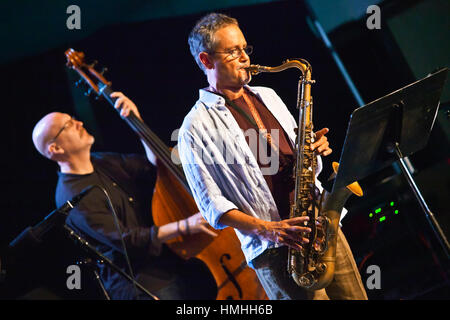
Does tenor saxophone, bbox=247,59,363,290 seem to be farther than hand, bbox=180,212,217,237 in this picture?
No

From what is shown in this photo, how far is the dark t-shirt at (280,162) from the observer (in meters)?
2.14

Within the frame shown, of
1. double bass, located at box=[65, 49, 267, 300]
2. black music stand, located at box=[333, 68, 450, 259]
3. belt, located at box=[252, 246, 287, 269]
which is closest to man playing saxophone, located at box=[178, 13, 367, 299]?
belt, located at box=[252, 246, 287, 269]

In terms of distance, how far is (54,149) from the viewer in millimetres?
3402

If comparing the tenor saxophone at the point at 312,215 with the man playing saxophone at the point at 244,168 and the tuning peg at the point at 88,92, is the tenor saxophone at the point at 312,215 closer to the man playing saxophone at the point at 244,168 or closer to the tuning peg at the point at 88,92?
the man playing saxophone at the point at 244,168

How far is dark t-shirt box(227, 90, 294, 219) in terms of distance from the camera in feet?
7.03

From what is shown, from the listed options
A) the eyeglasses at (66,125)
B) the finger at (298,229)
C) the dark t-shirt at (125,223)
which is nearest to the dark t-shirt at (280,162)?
the finger at (298,229)

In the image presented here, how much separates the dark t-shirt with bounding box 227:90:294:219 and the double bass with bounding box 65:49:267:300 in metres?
0.84

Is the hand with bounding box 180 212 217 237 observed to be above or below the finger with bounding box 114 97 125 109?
below

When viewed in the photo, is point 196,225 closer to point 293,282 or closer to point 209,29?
point 293,282

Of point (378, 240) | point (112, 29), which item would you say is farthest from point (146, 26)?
point (378, 240)

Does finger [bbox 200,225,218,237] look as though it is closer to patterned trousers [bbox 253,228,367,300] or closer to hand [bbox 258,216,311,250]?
patterned trousers [bbox 253,228,367,300]

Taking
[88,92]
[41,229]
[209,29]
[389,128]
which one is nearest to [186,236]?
[41,229]

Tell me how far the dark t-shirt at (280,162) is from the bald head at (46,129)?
1.75 metres

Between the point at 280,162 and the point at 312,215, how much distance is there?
31cm
